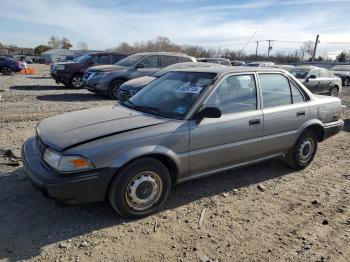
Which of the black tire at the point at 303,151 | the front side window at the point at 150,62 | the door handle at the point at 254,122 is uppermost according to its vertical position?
the front side window at the point at 150,62

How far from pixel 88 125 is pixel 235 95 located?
1938mm

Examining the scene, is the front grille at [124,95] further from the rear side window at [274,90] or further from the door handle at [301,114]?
the door handle at [301,114]

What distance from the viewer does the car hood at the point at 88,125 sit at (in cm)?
360

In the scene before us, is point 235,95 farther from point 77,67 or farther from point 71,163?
point 77,67

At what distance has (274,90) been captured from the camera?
16.7ft

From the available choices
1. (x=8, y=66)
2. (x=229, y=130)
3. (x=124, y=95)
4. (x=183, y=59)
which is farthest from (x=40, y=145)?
(x=8, y=66)

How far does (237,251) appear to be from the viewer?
11.0 feet

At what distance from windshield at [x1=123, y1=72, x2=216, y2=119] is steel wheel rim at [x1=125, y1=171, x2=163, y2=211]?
789mm

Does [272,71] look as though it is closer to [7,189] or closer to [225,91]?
[225,91]

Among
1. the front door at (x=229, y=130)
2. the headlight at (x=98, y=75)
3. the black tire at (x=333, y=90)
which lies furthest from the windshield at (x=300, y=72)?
the front door at (x=229, y=130)

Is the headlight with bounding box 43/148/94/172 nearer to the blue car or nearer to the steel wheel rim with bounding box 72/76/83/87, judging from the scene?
the steel wheel rim with bounding box 72/76/83/87

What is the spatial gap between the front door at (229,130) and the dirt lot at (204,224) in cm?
51

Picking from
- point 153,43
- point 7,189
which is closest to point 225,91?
point 7,189

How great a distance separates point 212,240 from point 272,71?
281 centimetres
